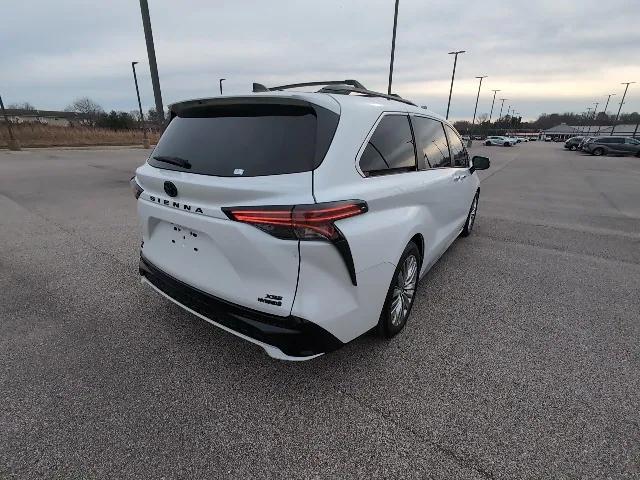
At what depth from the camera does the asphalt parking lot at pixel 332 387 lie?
192 centimetres

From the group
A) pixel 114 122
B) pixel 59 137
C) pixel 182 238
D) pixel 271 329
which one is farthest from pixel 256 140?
pixel 114 122

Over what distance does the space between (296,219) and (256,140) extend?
2.04ft

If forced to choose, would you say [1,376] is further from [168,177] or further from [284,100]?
[284,100]

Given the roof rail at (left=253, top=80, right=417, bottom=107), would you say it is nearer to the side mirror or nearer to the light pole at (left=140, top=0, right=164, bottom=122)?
the side mirror

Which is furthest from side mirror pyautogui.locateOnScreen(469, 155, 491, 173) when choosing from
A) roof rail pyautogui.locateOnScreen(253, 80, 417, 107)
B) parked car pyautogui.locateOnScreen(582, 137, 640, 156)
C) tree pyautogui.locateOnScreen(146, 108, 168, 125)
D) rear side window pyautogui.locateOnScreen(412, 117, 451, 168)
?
parked car pyautogui.locateOnScreen(582, 137, 640, 156)

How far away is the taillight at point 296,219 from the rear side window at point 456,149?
2743mm

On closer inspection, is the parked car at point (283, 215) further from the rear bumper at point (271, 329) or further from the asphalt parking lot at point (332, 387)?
the asphalt parking lot at point (332, 387)

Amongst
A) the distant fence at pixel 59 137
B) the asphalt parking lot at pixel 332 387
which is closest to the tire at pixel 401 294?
the asphalt parking lot at pixel 332 387

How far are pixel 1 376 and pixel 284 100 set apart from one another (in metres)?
2.63

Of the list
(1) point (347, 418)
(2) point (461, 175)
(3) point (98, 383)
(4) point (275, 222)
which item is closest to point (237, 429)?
(1) point (347, 418)

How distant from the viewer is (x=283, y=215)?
74.5 inches

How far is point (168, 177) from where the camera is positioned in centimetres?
236

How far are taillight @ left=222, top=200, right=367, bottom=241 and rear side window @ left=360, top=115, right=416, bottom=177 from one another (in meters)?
0.50

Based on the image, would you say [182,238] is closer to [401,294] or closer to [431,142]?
[401,294]
